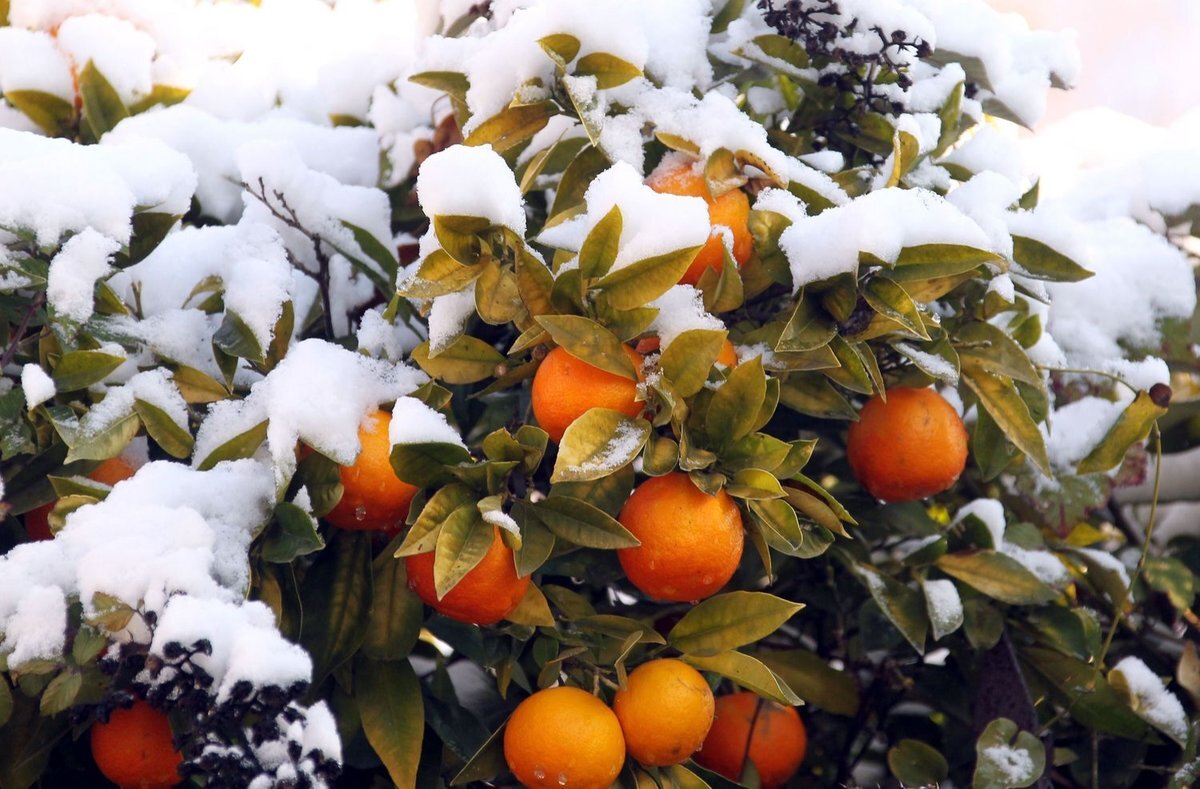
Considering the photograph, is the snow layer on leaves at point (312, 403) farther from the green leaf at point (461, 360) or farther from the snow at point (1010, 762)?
the snow at point (1010, 762)

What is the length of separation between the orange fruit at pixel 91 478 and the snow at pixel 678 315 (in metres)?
0.44

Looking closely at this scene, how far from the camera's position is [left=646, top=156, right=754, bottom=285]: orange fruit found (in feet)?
2.98

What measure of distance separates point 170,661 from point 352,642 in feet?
0.58

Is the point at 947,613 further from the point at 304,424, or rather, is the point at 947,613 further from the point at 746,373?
the point at 304,424

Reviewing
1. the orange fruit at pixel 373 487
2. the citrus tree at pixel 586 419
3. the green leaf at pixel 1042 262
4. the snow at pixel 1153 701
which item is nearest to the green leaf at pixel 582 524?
the citrus tree at pixel 586 419

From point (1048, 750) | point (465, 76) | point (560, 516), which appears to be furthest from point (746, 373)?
point (1048, 750)

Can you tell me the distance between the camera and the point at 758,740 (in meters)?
1.06

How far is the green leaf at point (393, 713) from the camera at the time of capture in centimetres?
Result: 88

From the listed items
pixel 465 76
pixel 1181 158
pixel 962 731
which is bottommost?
pixel 962 731

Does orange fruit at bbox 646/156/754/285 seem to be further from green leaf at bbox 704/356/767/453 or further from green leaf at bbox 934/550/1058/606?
green leaf at bbox 934/550/1058/606

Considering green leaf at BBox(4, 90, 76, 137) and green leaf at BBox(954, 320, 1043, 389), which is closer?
green leaf at BBox(954, 320, 1043, 389)

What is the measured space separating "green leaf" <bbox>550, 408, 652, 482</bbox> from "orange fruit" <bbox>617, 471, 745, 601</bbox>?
0.06m

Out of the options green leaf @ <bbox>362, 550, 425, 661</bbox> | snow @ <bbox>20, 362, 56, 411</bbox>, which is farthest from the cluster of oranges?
snow @ <bbox>20, 362, 56, 411</bbox>

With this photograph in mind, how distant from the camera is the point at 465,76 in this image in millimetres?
1038
